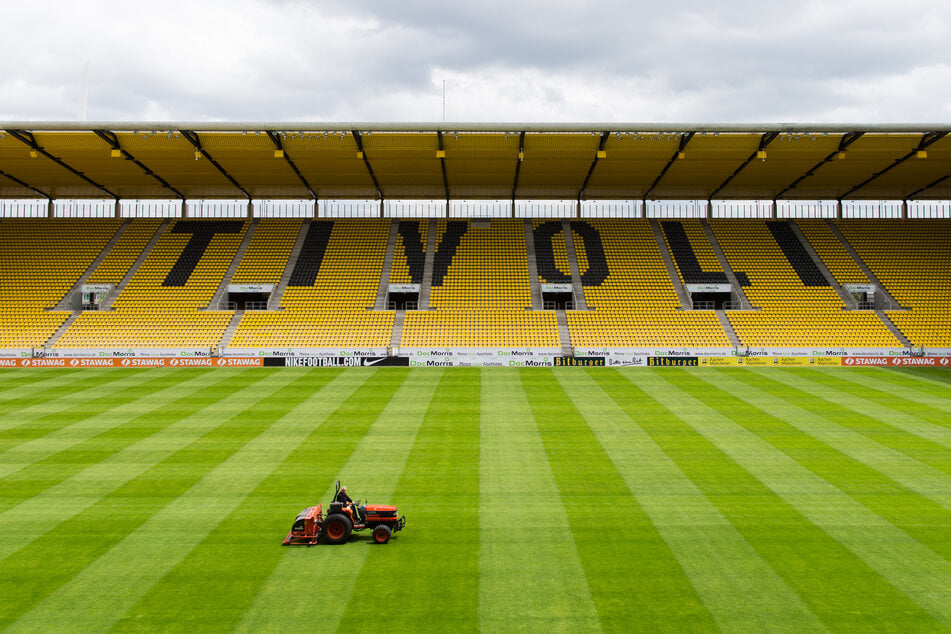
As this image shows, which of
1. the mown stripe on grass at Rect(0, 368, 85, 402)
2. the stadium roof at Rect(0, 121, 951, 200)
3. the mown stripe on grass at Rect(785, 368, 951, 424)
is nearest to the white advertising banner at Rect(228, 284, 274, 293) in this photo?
the stadium roof at Rect(0, 121, 951, 200)

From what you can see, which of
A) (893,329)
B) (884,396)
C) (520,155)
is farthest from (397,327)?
(893,329)

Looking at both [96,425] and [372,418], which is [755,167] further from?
[96,425]

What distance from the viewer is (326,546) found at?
9812 millimetres

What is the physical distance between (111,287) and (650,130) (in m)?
30.7

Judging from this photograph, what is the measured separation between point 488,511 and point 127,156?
28.9 metres

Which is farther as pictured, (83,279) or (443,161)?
(83,279)

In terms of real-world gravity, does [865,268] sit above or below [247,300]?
above

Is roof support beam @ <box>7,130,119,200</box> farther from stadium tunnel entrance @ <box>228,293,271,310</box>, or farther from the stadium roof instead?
stadium tunnel entrance @ <box>228,293,271,310</box>

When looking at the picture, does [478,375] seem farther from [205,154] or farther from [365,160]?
[205,154]

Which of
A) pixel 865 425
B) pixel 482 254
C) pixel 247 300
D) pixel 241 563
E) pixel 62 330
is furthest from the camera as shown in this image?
pixel 482 254

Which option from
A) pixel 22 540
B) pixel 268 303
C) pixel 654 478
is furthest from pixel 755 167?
pixel 22 540

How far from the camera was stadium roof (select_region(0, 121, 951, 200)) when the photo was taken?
27.2 meters

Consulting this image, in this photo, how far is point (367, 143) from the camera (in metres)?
28.8

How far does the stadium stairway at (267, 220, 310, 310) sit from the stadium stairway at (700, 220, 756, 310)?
26.0m
